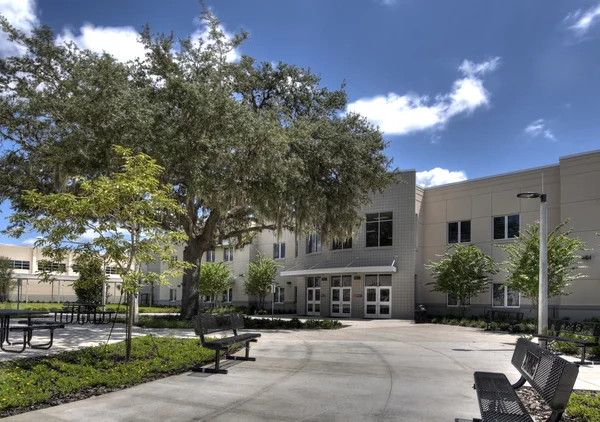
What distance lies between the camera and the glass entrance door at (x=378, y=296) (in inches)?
1240

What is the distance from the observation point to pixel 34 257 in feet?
222

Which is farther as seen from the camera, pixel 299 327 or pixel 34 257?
pixel 34 257

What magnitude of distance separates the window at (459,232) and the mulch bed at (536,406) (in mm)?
23715

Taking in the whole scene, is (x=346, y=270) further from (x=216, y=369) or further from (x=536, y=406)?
(x=536, y=406)

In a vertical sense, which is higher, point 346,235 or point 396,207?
point 396,207

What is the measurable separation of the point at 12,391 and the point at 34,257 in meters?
69.0

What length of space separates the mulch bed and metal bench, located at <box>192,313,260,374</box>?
4942 mm

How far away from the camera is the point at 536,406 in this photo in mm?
6840

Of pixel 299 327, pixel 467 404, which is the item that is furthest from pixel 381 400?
pixel 299 327

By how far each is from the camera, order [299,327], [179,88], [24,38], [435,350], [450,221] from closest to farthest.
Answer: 1. [435,350]
2. [179,88]
3. [24,38]
4. [299,327]
5. [450,221]

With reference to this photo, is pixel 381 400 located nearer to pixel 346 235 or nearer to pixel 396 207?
pixel 346 235

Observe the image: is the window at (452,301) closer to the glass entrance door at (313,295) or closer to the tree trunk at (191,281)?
the glass entrance door at (313,295)

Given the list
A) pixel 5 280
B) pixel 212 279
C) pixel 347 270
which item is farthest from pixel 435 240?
pixel 5 280

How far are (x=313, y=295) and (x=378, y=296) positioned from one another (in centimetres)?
585
